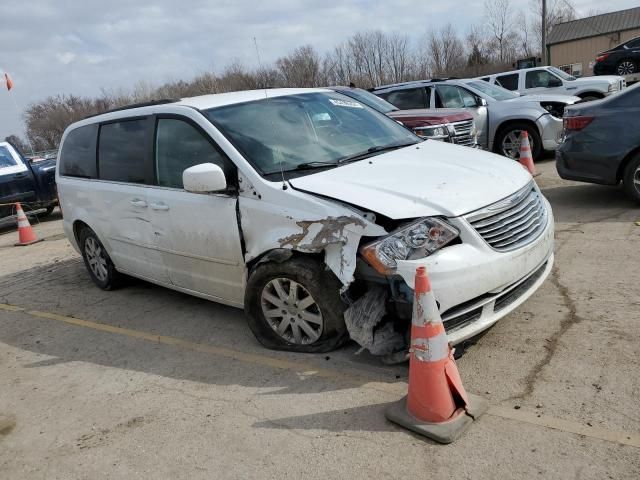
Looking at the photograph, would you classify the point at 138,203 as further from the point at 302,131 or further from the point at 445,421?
the point at 445,421

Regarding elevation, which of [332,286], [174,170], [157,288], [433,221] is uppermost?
[174,170]

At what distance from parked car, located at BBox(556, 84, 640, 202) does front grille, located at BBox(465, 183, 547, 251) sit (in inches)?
126

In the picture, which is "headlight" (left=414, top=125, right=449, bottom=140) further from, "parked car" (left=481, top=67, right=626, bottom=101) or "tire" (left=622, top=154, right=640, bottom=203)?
"parked car" (left=481, top=67, right=626, bottom=101)

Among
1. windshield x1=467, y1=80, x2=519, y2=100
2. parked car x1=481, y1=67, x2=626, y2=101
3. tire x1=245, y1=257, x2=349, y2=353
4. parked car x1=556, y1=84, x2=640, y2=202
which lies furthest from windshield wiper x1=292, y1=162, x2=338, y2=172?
parked car x1=481, y1=67, x2=626, y2=101

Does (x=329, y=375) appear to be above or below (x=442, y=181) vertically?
below

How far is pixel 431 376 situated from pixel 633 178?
4.84m

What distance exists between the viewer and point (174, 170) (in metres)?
4.45

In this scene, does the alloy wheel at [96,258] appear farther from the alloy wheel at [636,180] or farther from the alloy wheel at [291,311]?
the alloy wheel at [636,180]

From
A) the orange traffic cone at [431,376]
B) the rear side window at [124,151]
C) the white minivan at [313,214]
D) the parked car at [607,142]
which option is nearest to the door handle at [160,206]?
the white minivan at [313,214]

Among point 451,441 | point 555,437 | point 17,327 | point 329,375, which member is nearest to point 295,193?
point 329,375

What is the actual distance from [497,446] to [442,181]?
1.64m

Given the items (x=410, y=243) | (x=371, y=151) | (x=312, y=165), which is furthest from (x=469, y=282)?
(x=371, y=151)

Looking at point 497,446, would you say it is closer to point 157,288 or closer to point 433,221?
point 433,221

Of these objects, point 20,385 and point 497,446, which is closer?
point 497,446
